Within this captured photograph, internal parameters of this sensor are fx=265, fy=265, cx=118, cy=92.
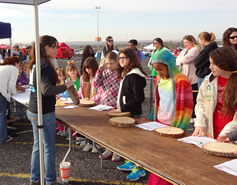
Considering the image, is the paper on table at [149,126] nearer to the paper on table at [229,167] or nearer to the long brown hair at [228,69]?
the long brown hair at [228,69]

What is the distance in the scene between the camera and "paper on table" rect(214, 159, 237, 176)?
1.62 metres

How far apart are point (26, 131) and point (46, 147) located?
105 inches

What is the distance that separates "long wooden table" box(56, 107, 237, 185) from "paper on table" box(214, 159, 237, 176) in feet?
0.12

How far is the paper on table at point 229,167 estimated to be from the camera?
5.31 ft

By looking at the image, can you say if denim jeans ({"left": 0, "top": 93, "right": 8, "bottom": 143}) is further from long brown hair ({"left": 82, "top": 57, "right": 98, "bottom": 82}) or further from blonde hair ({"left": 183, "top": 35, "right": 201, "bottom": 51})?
blonde hair ({"left": 183, "top": 35, "right": 201, "bottom": 51})

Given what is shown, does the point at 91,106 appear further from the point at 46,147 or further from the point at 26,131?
the point at 26,131

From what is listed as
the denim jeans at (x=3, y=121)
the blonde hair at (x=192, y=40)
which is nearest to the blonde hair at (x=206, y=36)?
the blonde hair at (x=192, y=40)

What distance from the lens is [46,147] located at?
2.85m

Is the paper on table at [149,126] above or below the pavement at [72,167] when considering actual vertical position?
above

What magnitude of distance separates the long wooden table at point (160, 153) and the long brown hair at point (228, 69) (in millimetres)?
445

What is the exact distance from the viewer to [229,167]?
1671 millimetres

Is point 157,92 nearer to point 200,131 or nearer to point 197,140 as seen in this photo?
point 200,131

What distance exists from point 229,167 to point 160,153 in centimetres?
47

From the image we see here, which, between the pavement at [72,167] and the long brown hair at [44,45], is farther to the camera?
the pavement at [72,167]
